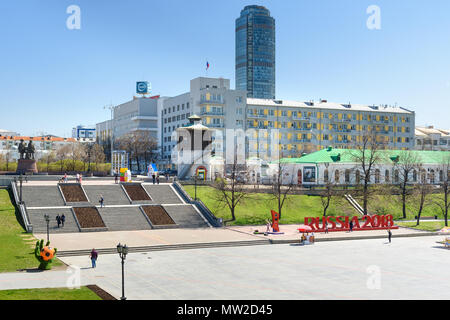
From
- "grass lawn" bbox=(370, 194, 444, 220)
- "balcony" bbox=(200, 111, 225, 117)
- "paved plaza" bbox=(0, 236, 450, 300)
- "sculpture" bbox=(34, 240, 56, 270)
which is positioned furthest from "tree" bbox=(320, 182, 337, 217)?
"balcony" bbox=(200, 111, 225, 117)

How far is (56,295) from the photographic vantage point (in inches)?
976

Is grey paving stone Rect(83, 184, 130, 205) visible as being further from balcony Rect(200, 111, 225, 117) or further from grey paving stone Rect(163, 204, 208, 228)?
balcony Rect(200, 111, 225, 117)

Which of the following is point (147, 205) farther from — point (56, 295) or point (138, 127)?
point (138, 127)

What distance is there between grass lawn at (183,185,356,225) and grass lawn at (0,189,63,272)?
74.1ft

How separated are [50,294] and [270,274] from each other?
13790 millimetres

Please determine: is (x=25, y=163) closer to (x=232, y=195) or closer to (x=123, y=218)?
(x=123, y=218)

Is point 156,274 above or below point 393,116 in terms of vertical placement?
below

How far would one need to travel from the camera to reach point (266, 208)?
61594mm

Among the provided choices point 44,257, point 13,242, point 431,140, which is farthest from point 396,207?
point 431,140

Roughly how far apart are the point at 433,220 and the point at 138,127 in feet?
306

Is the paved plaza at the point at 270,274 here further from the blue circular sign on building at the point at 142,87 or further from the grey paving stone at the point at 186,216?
the blue circular sign on building at the point at 142,87

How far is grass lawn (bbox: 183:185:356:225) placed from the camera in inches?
2290
